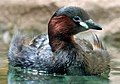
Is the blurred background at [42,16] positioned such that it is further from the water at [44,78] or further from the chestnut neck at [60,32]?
the chestnut neck at [60,32]

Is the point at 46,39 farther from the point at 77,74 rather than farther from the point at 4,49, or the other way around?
the point at 4,49

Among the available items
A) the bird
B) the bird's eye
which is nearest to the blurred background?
the bird

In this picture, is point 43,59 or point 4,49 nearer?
point 43,59

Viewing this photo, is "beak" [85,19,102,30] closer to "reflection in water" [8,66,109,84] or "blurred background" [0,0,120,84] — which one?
"reflection in water" [8,66,109,84]

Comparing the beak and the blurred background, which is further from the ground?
the blurred background

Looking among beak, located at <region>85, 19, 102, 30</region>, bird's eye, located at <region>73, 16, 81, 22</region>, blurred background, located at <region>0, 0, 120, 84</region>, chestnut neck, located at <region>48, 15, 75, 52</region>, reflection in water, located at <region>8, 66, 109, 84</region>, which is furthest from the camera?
blurred background, located at <region>0, 0, 120, 84</region>

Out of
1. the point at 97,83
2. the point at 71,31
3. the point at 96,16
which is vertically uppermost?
the point at 96,16

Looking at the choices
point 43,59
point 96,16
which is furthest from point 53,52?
point 96,16
